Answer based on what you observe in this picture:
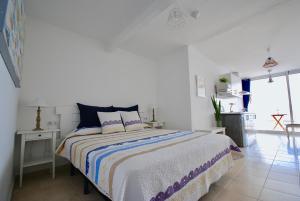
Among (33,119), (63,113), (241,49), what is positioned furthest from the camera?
(241,49)

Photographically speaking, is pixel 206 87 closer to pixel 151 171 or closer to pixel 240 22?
pixel 240 22

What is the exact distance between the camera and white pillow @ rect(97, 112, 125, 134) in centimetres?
218

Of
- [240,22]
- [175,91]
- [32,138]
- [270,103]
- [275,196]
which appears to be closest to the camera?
[275,196]

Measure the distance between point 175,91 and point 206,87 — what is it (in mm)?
982

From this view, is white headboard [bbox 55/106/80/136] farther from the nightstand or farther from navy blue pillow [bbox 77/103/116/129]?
the nightstand

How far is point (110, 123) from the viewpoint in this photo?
2.24 m

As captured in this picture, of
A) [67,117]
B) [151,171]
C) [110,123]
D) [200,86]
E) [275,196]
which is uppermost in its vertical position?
[200,86]

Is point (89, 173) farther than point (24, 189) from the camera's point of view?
No

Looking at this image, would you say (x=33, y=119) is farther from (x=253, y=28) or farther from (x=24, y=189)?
(x=253, y=28)

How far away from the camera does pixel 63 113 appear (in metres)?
2.34

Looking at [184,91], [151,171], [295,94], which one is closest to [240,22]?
[184,91]

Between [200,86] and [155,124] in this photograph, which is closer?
[155,124]

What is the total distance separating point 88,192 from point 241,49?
4.23 meters

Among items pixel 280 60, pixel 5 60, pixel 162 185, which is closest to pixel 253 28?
pixel 280 60
